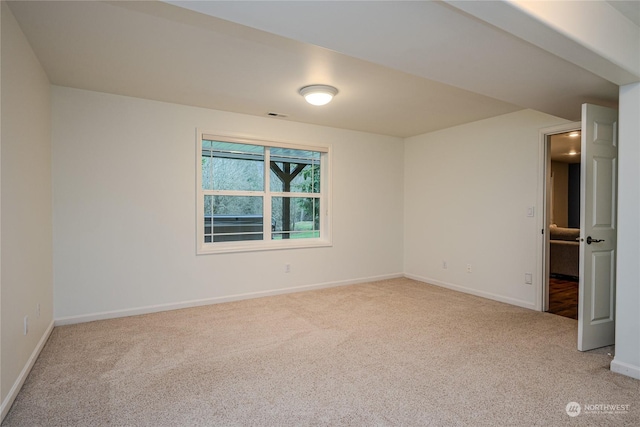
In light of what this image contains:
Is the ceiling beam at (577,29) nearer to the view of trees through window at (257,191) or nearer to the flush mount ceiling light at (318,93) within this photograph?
the flush mount ceiling light at (318,93)

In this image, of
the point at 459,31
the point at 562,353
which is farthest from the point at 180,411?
the point at 562,353

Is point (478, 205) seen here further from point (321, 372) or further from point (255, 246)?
point (321, 372)

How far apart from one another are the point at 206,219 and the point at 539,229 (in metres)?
3.83

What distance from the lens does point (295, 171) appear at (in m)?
4.98

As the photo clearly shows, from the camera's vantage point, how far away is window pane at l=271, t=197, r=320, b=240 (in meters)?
4.85

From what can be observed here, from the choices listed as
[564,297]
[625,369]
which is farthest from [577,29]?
[564,297]

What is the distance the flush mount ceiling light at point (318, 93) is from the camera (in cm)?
329

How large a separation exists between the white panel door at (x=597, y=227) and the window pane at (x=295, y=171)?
124 inches

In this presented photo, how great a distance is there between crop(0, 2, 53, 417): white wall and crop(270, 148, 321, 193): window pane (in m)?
2.46

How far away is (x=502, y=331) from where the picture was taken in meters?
3.26

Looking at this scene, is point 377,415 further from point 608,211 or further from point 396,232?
point 396,232

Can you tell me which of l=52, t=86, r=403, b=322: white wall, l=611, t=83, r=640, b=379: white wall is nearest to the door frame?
l=611, t=83, r=640, b=379: white wall

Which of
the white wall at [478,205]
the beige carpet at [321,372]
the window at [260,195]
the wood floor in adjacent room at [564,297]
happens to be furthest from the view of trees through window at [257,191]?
the wood floor in adjacent room at [564,297]

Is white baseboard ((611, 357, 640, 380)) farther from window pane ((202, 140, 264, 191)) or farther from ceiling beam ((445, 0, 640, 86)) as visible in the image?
window pane ((202, 140, 264, 191))
